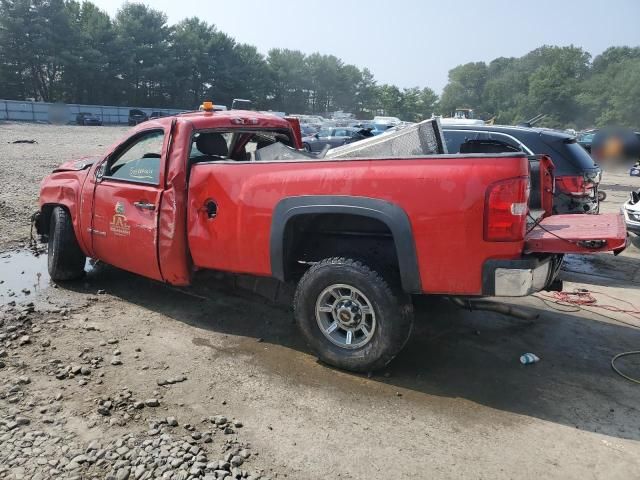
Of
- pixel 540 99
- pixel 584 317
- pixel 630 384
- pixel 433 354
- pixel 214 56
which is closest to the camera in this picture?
pixel 630 384

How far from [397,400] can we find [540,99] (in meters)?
54.0

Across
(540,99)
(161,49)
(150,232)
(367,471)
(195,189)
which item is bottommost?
(367,471)

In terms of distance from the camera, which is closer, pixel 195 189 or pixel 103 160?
pixel 195 189

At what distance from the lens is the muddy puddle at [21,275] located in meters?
5.43

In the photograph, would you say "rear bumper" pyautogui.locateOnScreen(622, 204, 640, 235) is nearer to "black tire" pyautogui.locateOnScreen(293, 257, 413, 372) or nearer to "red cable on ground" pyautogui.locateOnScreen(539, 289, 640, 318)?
"red cable on ground" pyautogui.locateOnScreen(539, 289, 640, 318)

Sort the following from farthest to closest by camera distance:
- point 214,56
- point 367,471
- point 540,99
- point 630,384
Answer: point 214,56 < point 540,99 < point 630,384 < point 367,471

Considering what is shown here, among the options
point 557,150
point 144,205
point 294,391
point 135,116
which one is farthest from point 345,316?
point 135,116

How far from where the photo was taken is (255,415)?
3387mm

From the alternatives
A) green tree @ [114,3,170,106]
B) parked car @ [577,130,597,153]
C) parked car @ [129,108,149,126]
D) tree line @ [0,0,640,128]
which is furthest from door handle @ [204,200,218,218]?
green tree @ [114,3,170,106]

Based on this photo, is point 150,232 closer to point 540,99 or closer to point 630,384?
point 630,384

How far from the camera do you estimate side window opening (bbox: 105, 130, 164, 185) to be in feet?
16.1

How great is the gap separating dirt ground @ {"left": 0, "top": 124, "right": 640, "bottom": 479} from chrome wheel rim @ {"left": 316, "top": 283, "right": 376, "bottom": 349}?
0.28 m

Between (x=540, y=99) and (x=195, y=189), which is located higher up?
(x=540, y=99)

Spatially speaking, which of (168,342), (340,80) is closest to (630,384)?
(168,342)
